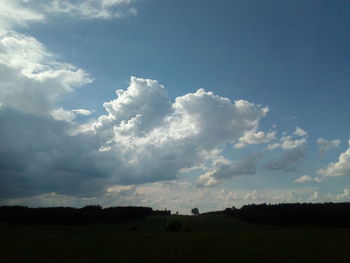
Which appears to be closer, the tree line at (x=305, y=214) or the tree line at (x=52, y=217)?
the tree line at (x=305, y=214)

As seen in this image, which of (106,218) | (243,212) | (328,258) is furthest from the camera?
(243,212)

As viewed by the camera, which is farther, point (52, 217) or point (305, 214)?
point (52, 217)

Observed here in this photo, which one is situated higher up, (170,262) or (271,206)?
(271,206)

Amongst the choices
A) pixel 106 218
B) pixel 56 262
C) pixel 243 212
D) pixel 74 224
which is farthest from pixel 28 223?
pixel 56 262

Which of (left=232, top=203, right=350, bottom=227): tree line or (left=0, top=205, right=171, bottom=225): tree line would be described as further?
(left=0, top=205, right=171, bottom=225): tree line

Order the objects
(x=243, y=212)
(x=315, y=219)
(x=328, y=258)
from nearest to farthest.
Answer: (x=328, y=258), (x=315, y=219), (x=243, y=212)

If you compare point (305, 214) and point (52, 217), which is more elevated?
point (305, 214)

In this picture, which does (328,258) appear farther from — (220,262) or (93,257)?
(93,257)

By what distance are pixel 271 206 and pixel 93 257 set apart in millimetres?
130335

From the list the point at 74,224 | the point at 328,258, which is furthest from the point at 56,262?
the point at 74,224

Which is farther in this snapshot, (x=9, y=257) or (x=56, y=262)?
(x=9, y=257)

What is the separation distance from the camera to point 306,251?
59.4 m

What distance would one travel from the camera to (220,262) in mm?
46281

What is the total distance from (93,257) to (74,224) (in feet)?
335
